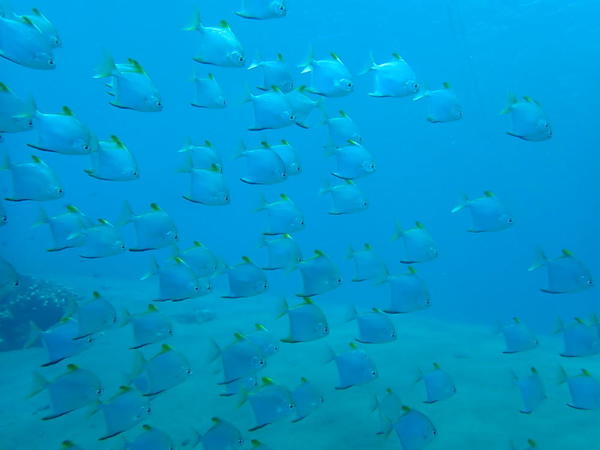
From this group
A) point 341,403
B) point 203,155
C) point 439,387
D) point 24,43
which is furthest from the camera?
point 341,403

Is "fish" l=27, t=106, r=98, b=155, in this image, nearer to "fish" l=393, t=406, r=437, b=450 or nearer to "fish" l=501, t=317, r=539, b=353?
"fish" l=393, t=406, r=437, b=450

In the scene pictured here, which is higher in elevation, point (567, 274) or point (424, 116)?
point (567, 274)

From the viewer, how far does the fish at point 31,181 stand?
14.2 feet

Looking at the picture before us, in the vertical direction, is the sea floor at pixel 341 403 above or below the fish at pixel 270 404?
below

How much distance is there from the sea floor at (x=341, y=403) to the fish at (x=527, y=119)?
3125 mm

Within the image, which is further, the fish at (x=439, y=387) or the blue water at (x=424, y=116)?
the blue water at (x=424, y=116)

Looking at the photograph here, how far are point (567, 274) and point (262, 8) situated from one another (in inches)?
154

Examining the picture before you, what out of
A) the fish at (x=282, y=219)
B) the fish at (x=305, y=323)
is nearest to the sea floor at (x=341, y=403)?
the fish at (x=305, y=323)

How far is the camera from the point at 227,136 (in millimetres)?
65500

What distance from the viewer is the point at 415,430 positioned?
176 inches

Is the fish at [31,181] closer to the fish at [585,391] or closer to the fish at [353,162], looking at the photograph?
the fish at [353,162]

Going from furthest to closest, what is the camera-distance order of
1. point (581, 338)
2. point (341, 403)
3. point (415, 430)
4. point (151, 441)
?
point (341, 403) < point (581, 338) < point (415, 430) < point (151, 441)

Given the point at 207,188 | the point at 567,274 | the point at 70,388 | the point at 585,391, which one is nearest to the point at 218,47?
the point at 207,188

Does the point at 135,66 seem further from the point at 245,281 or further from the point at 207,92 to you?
the point at 245,281
